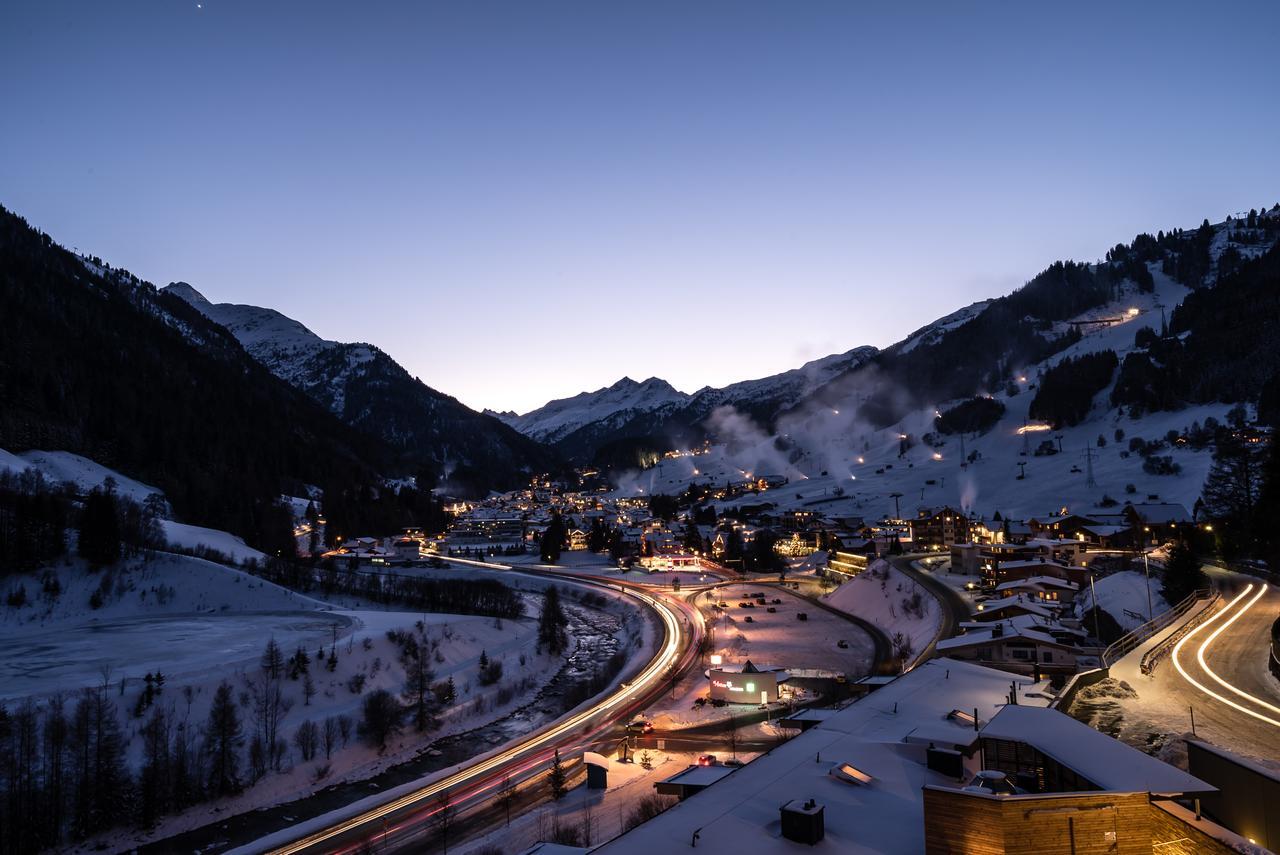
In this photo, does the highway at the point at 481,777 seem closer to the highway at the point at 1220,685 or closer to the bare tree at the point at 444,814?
the bare tree at the point at 444,814

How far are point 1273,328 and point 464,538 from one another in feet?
547

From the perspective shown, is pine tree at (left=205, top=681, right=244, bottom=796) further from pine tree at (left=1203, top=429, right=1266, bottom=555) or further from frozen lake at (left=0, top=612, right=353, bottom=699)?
pine tree at (left=1203, top=429, right=1266, bottom=555)

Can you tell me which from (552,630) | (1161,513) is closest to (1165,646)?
(552,630)

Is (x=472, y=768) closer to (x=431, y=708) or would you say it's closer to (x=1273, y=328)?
(x=431, y=708)

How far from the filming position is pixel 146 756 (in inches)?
1225

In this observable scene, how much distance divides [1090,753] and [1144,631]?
26.7m

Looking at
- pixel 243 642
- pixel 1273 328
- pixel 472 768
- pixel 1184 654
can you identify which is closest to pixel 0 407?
pixel 243 642

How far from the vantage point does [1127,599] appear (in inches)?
1966

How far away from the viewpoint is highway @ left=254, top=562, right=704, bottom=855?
1010 inches

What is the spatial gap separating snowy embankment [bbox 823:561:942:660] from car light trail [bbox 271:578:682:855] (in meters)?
17.6

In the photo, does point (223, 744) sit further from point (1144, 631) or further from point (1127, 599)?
point (1127, 599)

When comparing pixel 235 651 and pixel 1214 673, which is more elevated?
pixel 235 651

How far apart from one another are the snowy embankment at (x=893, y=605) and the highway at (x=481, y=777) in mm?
17850

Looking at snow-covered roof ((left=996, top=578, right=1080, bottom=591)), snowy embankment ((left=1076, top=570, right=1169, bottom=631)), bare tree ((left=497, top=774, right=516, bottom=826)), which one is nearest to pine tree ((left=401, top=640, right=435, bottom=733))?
bare tree ((left=497, top=774, right=516, bottom=826))
